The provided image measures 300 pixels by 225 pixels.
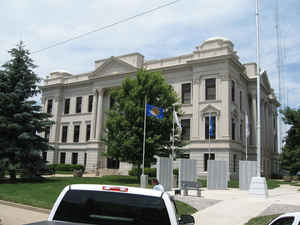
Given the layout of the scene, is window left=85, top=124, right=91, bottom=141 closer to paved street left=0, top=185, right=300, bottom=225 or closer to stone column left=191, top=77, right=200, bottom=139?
stone column left=191, top=77, right=200, bottom=139

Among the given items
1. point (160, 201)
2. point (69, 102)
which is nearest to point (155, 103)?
point (160, 201)

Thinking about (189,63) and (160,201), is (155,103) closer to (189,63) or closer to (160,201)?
(189,63)

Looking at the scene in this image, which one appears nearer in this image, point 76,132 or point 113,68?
point 113,68

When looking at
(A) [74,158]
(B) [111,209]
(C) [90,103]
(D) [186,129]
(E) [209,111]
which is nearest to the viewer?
(B) [111,209]

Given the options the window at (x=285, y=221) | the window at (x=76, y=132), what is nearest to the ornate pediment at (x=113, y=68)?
the window at (x=76, y=132)

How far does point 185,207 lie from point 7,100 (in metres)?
17.4

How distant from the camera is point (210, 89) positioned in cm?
4003

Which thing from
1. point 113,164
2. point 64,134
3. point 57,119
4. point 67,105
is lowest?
point 113,164

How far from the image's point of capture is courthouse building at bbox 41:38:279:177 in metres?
38.6

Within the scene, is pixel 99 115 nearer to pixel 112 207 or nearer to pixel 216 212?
pixel 216 212

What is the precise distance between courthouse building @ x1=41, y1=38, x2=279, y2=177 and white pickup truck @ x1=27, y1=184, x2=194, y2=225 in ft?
83.9

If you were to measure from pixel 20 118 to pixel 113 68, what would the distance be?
2599 cm

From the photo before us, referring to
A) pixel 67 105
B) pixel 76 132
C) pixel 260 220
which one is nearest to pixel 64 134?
pixel 76 132

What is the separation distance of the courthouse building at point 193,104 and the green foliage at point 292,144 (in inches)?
196
